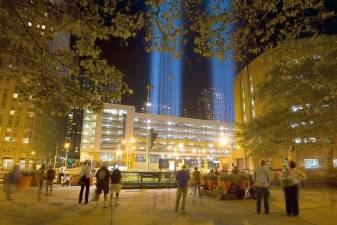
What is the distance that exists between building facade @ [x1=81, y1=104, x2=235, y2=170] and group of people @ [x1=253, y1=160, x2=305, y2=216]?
77653mm

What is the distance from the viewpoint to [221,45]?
26.5 ft

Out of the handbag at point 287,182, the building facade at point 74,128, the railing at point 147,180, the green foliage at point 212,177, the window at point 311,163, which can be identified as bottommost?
the railing at point 147,180

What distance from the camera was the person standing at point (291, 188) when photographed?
900 cm

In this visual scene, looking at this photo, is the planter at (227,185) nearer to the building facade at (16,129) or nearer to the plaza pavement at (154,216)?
the plaza pavement at (154,216)

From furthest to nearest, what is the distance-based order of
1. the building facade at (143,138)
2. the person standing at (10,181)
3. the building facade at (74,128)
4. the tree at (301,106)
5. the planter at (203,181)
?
the building facade at (74,128) < the building facade at (143,138) < the tree at (301,106) < the planter at (203,181) < the person standing at (10,181)

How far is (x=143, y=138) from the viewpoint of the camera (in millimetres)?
105188

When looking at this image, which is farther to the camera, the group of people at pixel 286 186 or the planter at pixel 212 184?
the planter at pixel 212 184

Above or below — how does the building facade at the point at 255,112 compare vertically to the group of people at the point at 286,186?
above

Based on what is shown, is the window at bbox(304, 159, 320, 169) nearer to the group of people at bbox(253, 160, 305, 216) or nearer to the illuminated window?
the group of people at bbox(253, 160, 305, 216)

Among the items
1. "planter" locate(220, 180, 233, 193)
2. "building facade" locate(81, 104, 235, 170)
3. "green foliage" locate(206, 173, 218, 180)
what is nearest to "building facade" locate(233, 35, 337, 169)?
"green foliage" locate(206, 173, 218, 180)

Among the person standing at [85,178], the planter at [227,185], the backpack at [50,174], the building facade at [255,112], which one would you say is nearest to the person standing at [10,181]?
the backpack at [50,174]

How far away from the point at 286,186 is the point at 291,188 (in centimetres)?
18

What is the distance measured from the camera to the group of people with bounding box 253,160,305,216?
9102mm

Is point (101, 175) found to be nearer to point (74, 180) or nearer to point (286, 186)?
point (286, 186)
